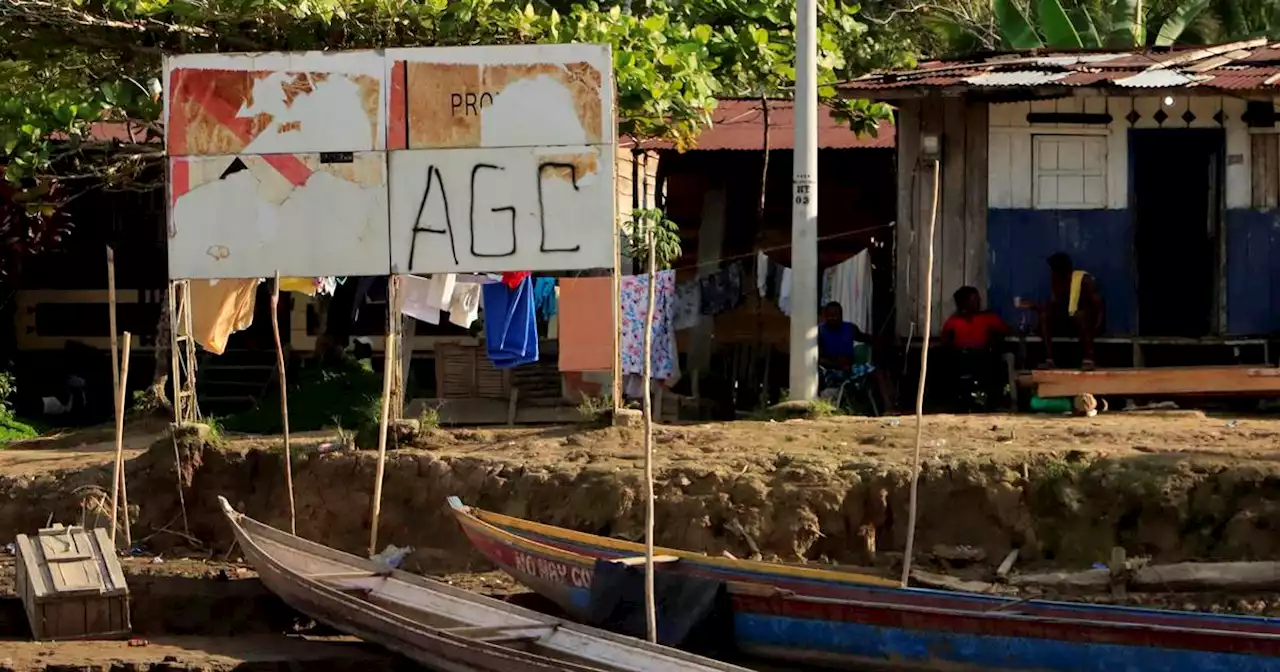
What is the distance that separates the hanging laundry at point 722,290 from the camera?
15.1 meters

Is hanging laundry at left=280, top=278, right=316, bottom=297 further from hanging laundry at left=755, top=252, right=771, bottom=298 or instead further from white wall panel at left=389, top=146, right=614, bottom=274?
hanging laundry at left=755, top=252, right=771, bottom=298

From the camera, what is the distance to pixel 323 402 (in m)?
15.9

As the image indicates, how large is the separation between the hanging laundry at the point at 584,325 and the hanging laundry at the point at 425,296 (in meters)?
0.93

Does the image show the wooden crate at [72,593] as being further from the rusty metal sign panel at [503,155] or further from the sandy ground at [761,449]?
the rusty metal sign panel at [503,155]

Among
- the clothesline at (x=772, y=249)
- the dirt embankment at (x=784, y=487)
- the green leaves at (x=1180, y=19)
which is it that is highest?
the green leaves at (x=1180, y=19)

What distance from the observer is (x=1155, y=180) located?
14195 mm

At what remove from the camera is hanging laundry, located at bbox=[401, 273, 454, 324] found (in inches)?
523

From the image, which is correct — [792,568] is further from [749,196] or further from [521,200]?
[749,196]

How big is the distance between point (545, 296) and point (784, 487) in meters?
4.20

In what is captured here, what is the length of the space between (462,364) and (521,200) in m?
3.81

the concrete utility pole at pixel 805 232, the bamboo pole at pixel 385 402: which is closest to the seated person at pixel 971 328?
the concrete utility pole at pixel 805 232

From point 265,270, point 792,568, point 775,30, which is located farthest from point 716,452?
point 775,30

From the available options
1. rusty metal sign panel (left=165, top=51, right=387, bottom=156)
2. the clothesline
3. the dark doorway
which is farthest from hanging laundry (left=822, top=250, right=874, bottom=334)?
rusty metal sign panel (left=165, top=51, right=387, bottom=156)

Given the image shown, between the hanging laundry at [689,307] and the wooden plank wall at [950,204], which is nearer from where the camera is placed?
the wooden plank wall at [950,204]
